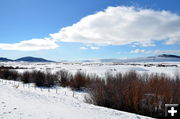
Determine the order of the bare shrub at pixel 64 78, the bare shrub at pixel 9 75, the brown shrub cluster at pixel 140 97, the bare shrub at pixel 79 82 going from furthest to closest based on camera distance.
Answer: the bare shrub at pixel 9 75
the bare shrub at pixel 64 78
the bare shrub at pixel 79 82
the brown shrub cluster at pixel 140 97

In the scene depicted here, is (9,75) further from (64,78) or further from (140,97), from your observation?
(140,97)

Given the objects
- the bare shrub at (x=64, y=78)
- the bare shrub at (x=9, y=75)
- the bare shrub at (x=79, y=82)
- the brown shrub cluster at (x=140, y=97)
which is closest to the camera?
the brown shrub cluster at (x=140, y=97)

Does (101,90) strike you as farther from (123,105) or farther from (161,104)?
(161,104)

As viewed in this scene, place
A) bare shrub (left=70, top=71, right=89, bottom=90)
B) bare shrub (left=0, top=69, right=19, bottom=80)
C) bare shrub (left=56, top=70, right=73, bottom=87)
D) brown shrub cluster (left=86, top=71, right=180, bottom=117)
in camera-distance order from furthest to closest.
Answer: bare shrub (left=0, top=69, right=19, bottom=80), bare shrub (left=56, top=70, right=73, bottom=87), bare shrub (left=70, top=71, right=89, bottom=90), brown shrub cluster (left=86, top=71, right=180, bottom=117)

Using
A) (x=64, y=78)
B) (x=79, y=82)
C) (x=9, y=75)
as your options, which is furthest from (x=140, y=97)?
(x=9, y=75)

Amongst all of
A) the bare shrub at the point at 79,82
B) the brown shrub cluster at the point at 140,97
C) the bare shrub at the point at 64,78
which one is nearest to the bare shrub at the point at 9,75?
the bare shrub at the point at 64,78

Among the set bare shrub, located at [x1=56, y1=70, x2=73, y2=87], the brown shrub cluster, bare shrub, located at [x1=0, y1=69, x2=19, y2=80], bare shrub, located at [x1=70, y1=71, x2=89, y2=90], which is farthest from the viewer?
bare shrub, located at [x1=0, y1=69, x2=19, y2=80]

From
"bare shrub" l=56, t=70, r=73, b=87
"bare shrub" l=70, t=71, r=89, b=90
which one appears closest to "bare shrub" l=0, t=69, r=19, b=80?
"bare shrub" l=56, t=70, r=73, b=87

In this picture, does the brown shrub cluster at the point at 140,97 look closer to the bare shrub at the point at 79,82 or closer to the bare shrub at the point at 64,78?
the bare shrub at the point at 79,82

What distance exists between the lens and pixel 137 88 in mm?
10953

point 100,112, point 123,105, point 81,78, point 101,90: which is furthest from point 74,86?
point 100,112

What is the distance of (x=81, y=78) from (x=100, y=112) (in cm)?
1455

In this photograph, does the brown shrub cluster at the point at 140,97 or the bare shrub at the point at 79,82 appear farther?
the bare shrub at the point at 79,82

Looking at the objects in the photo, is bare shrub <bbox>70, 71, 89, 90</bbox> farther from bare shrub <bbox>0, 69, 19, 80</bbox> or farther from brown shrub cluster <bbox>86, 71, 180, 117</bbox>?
bare shrub <bbox>0, 69, 19, 80</bbox>
